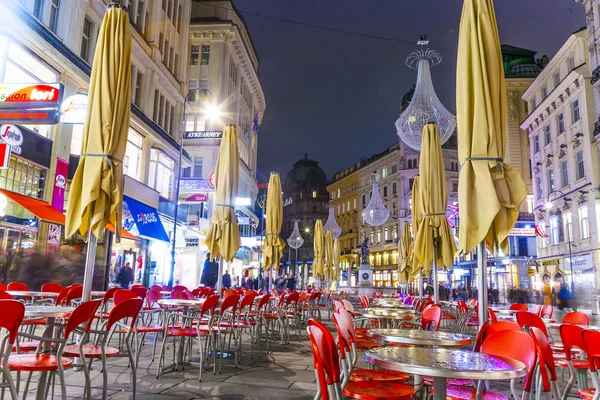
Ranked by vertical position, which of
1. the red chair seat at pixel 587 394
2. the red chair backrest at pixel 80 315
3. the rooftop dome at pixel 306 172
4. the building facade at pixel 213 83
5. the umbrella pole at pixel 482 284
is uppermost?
the rooftop dome at pixel 306 172

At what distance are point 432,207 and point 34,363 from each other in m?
8.00

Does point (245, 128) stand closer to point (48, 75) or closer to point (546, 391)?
point (48, 75)

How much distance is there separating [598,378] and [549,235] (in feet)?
124

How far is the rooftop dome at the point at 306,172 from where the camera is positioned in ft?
360

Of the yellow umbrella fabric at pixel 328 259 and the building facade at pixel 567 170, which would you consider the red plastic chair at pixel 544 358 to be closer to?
the yellow umbrella fabric at pixel 328 259

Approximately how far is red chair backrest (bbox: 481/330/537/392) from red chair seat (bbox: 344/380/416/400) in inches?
30.6

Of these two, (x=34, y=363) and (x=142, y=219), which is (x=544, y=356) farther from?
(x=142, y=219)

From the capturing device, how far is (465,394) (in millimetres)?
3852

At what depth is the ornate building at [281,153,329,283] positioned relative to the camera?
102562 mm

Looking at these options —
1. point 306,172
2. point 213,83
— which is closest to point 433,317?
point 213,83

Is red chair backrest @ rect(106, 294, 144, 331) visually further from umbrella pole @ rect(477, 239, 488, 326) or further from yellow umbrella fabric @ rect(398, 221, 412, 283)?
yellow umbrella fabric @ rect(398, 221, 412, 283)

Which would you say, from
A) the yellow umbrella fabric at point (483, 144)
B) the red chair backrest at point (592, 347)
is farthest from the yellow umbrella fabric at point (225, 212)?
the red chair backrest at point (592, 347)

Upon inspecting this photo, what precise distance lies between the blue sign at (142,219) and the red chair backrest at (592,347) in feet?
63.1

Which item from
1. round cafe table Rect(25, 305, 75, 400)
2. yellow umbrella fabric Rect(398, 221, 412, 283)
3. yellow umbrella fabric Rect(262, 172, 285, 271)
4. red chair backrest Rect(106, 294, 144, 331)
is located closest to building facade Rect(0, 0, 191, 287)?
yellow umbrella fabric Rect(262, 172, 285, 271)
